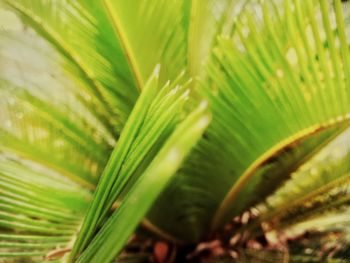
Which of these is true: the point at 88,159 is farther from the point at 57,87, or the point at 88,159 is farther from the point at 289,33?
the point at 289,33

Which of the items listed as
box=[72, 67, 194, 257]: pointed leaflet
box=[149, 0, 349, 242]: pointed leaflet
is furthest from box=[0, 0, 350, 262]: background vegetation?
box=[72, 67, 194, 257]: pointed leaflet

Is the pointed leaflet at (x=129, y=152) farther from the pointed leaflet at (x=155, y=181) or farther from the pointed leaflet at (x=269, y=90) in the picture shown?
the pointed leaflet at (x=269, y=90)

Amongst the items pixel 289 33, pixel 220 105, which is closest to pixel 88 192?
pixel 220 105

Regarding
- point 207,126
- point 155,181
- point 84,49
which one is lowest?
point 155,181

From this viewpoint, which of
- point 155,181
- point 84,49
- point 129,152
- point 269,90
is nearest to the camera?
point 155,181

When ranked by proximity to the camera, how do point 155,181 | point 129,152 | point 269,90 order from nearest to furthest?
1. point 155,181
2. point 129,152
3. point 269,90

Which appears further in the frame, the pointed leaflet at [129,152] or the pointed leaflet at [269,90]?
the pointed leaflet at [269,90]

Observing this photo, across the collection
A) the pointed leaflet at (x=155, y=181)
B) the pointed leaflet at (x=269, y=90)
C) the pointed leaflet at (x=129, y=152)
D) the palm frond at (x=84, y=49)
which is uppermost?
the palm frond at (x=84, y=49)

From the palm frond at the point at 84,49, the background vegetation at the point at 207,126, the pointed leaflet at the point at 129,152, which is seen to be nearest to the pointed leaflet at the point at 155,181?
the pointed leaflet at the point at 129,152

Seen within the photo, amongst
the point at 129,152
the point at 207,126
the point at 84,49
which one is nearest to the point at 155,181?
the point at 129,152

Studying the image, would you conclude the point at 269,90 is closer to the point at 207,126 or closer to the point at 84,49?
the point at 207,126

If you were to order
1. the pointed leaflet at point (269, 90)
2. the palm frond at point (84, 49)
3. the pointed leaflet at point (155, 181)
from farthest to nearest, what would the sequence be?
the palm frond at point (84, 49), the pointed leaflet at point (269, 90), the pointed leaflet at point (155, 181)

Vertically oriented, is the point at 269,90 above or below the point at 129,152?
above
